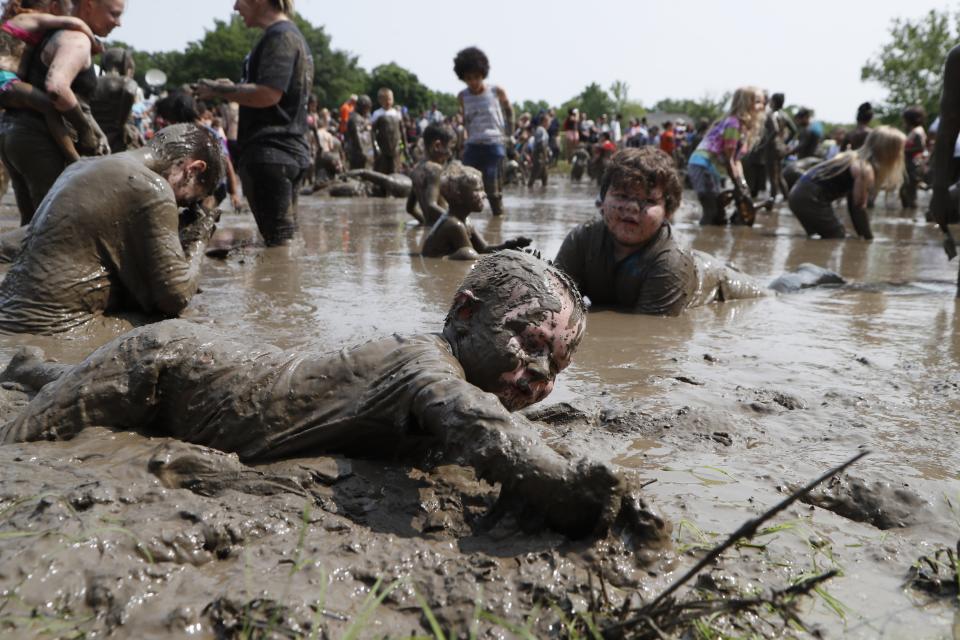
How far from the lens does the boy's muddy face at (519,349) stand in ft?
7.73

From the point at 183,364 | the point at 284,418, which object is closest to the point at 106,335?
the point at 183,364

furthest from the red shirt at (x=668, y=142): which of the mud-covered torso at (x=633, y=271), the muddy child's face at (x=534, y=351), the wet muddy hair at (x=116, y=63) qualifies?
the muddy child's face at (x=534, y=351)

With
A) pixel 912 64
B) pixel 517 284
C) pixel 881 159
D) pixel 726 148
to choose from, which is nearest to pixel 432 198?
pixel 726 148

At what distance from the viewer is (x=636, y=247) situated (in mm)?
5184

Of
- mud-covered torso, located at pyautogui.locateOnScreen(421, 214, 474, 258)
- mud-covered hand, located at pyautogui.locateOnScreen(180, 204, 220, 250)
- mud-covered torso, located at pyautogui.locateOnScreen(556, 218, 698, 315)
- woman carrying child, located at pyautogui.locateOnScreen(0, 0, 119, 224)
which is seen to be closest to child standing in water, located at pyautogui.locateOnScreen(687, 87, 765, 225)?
mud-covered torso, located at pyautogui.locateOnScreen(421, 214, 474, 258)

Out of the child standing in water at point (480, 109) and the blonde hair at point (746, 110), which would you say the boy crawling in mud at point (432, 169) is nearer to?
the child standing in water at point (480, 109)

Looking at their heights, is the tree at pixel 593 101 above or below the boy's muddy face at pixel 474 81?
above

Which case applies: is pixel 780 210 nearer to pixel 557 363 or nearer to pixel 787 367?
pixel 787 367

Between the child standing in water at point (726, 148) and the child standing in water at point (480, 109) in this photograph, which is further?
the child standing in water at point (726, 148)

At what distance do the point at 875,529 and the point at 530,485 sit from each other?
101 centimetres

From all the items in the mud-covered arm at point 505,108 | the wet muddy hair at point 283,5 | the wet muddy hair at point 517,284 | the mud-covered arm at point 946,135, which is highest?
the wet muddy hair at point 283,5

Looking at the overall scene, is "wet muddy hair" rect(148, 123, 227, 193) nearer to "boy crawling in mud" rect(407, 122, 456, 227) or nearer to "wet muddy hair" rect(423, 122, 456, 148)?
"boy crawling in mud" rect(407, 122, 456, 227)

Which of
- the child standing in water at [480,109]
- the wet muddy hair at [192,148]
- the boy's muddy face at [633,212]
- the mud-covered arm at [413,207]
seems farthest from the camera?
the mud-covered arm at [413,207]

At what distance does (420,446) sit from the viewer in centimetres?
243
